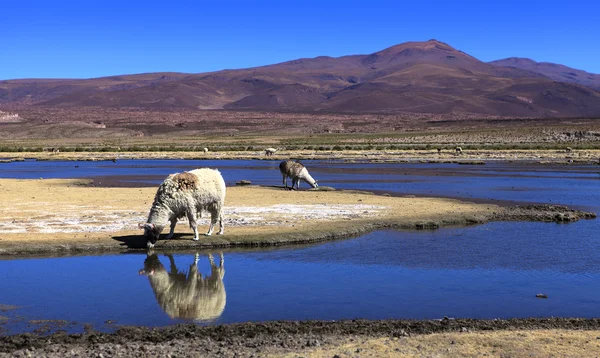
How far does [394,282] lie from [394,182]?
81.2 feet

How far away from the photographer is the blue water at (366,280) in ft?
41.0

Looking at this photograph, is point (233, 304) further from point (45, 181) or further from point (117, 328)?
point (45, 181)

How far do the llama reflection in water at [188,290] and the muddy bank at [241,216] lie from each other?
2039 mm

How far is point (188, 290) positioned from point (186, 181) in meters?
4.62

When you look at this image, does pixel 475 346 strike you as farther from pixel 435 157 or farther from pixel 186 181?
pixel 435 157

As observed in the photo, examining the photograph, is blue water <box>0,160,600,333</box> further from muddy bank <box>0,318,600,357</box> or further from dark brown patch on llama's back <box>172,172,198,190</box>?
dark brown patch on llama's back <box>172,172,198,190</box>

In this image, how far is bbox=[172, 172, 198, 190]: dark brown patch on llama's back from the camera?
1827cm

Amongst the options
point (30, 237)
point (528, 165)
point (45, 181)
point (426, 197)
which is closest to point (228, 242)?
point (30, 237)

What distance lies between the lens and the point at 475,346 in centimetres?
1030

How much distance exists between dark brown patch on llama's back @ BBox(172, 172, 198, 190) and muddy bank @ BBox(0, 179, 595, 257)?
1461 mm

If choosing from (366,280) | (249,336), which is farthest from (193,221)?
(249,336)

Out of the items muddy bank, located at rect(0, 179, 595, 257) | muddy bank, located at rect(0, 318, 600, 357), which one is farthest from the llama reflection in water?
muddy bank, located at rect(0, 179, 595, 257)

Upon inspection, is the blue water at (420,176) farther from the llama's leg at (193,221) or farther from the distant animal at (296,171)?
the llama's leg at (193,221)

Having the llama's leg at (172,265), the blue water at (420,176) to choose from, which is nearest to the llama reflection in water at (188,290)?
the llama's leg at (172,265)
